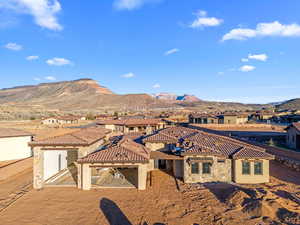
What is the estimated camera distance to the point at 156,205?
518 inches

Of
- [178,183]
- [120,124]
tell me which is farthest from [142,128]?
[178,183]

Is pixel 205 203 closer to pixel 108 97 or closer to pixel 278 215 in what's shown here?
pixel 278 215

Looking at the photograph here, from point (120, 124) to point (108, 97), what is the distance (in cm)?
13914

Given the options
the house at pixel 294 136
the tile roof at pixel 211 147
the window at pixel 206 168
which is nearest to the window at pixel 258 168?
the tile roof at pixel 211 147

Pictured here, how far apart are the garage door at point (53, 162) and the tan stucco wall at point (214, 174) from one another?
13.0 m

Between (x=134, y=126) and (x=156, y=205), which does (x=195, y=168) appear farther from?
(x=134, y=126)

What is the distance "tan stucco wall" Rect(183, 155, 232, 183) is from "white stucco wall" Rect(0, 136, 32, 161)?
22.9 m

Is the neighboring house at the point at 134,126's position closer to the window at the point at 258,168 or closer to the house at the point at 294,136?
the house at the point at 294,136

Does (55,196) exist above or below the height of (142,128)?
below

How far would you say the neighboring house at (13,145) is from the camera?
25984 mm

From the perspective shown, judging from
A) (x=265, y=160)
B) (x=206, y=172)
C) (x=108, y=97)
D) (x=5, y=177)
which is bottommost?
(x=5, y=177)

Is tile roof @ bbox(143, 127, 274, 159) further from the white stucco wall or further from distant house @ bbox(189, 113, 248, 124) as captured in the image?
distant house @ bbox(189, 113, 248, 124)

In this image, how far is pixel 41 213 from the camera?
12.3 metres

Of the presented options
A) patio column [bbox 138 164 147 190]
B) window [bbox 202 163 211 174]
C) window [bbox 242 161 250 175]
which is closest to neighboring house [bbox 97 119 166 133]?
window [bbox 202 163 211 174]
